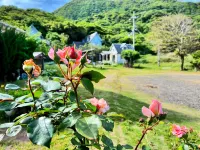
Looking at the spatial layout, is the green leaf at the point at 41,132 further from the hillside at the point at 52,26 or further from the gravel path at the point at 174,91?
the hillside at the point at 52,26

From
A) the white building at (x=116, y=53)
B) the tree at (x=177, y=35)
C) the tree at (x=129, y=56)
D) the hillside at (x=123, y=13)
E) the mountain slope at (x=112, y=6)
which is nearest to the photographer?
the tree at (x=129, y=56)

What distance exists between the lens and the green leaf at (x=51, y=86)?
87 centimetres

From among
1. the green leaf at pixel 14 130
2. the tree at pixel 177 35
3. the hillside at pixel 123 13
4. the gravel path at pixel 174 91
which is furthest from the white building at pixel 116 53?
the green leaf at pixel 14 130

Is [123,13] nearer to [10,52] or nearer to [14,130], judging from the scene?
[10,52]

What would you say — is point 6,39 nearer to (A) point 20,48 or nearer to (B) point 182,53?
(A) point 20,48

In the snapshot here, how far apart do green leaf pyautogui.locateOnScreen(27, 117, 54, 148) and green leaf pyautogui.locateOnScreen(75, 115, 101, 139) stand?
84 mm

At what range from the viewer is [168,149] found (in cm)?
355

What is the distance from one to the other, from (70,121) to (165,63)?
105 feet

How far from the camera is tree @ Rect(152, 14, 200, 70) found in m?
28.2

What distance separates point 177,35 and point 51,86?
1175 inches

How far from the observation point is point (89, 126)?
2.27 ft

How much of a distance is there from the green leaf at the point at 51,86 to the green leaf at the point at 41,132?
145mm

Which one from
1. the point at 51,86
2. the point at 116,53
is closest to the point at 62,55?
the point at 51,86

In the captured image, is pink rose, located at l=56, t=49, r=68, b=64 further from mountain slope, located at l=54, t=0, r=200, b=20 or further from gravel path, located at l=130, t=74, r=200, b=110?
mountain slope, located at l=54, t=0, r=200, b=20
